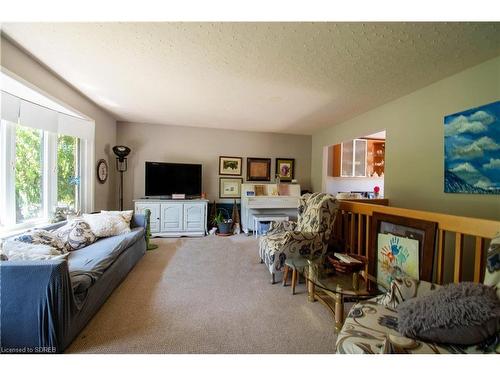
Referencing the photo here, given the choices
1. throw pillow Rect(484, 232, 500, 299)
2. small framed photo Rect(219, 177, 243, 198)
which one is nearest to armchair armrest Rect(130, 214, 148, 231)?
small framed photo Rect(219, 177, 243, 198)

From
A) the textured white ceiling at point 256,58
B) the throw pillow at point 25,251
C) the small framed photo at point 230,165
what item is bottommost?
the throw pillow at point 25,251

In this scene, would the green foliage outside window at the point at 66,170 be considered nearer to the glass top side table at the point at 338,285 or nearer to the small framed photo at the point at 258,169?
the small framed photo at the point at 258,169

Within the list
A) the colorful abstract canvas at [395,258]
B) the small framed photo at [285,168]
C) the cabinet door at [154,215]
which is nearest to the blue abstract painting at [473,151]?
the colorful abstract canvas at [395,258]

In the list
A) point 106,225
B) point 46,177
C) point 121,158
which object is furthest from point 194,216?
point 46,177

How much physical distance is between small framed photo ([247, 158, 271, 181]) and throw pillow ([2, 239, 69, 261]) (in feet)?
11.8

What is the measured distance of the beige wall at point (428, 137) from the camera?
1.87 meters

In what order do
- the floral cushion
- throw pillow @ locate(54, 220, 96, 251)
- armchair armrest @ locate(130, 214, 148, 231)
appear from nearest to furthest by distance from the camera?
the floral cushion < throw pillow @ locate(54, 220, 96, 251) < armchair armrest @ locate(130, 214, 148, 231)

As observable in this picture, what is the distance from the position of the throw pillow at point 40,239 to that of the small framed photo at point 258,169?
134 inches

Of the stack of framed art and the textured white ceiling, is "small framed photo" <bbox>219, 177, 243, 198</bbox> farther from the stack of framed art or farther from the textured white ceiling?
the textured white ceiling

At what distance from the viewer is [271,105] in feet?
10.1

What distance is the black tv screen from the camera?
13.4 ft

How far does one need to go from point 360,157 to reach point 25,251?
5.33 metres

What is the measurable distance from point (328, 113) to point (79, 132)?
12.5ft
